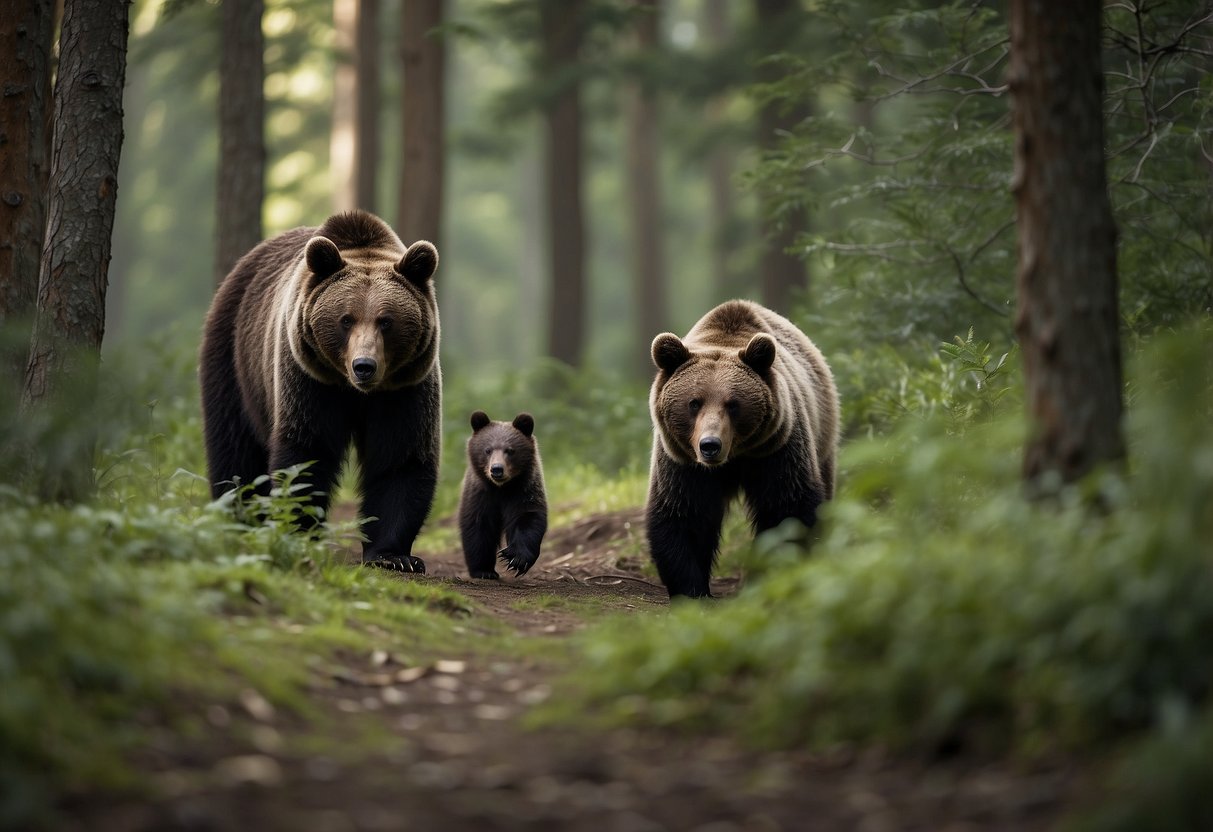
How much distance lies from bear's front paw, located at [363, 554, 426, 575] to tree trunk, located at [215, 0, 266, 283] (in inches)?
211

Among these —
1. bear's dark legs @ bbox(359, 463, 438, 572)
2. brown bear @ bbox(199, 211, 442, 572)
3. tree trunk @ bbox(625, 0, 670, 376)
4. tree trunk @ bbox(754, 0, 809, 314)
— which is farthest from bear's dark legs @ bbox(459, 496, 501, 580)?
tree trunk @ bbox(625, 0, 670, 376)

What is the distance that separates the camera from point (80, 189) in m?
7.00

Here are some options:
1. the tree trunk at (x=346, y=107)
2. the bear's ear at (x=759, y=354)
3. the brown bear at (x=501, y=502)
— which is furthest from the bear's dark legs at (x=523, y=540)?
the tree trunk at (x=346, y=107)

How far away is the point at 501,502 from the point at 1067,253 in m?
5.49

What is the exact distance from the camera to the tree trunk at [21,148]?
24.8ft

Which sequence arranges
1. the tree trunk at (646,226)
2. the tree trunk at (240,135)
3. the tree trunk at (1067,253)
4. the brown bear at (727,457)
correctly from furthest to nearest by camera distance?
1. the tree trunk at (646,226)
2. the tree trunk at (240,135)
3. the brown bear at (727,457)
4. the tree trunk at (1067,253)

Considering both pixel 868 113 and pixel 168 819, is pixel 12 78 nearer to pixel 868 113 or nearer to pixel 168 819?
pixel 168 819

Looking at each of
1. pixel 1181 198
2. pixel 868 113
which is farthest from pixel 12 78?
pixel 868 113

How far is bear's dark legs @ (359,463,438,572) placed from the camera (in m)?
7.83

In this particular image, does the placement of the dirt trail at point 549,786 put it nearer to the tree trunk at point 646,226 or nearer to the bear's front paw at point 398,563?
the bear's front paw at point 398,563

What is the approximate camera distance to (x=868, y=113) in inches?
981

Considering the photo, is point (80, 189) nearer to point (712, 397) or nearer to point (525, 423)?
point (525, 423)

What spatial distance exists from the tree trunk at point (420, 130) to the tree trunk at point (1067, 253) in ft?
38.6

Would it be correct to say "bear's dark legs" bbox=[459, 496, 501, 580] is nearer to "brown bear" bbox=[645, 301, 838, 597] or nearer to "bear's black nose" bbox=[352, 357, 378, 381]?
"brown bear" bbox=[645, 301, 838, 597]
